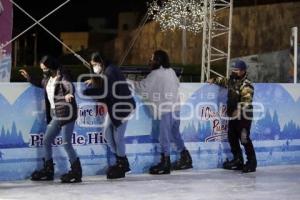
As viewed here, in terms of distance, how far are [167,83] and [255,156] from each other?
1749mm

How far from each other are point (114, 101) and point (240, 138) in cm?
195

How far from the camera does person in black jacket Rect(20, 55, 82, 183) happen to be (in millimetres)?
7137

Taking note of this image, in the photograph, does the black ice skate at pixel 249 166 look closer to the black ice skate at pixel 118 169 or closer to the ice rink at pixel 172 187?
the ice rink at pixel 172 187

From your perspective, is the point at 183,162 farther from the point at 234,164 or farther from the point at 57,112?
the point at 57,112

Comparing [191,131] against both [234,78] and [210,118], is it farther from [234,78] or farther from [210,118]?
[234,78]

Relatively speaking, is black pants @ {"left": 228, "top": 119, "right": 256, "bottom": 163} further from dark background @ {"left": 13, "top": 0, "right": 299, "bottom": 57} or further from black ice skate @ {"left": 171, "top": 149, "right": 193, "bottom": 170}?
dark background @ {"left": 13, "top": 0, "right": 299, "bottom": 57}

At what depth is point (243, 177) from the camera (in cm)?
803

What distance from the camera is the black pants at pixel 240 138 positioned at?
27.1ft

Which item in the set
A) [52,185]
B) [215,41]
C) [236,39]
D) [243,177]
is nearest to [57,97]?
[52,185]

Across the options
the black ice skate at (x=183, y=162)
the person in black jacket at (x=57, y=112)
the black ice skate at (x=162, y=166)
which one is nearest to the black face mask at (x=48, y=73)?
the person in black jacket at (x=57, y=112)

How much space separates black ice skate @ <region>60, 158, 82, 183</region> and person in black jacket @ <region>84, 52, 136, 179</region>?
0.49 meters

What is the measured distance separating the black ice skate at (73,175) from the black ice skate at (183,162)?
1.62 metres

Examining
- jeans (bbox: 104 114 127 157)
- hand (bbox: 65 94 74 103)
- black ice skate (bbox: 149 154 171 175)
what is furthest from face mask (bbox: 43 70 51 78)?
black ice skate (bbox: 149 154 171 175)

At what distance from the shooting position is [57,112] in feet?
23.4
